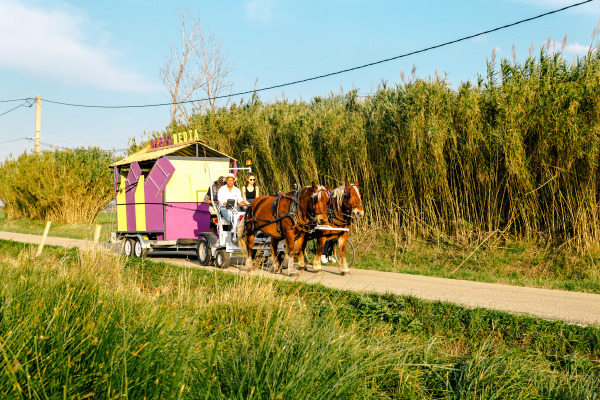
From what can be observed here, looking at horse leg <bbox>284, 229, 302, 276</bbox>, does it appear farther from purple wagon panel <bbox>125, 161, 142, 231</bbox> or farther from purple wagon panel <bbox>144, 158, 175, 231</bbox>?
purple wagon panel <bbox>125, 161, 142, 231</bbox>

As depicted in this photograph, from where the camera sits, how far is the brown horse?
35.2ft

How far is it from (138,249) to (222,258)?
326cm

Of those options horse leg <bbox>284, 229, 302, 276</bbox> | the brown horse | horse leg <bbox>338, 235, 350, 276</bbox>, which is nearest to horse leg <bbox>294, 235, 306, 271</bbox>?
the brown horse

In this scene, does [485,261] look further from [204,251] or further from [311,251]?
[204,251]

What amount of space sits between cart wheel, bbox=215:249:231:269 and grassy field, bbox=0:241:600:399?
5.23 metres

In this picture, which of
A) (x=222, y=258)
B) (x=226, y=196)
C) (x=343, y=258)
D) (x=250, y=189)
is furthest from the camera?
(x=250, y=189)

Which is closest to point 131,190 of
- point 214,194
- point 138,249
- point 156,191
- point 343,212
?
point 156,191

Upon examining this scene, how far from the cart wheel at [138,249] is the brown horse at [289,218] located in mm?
3536

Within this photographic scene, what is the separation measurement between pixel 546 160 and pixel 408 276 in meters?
3.60

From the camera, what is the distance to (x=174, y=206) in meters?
13.4

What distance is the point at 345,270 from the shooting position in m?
11.1

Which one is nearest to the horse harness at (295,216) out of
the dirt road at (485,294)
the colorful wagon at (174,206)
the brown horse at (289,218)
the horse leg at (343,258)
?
the brown horse at (289,218)

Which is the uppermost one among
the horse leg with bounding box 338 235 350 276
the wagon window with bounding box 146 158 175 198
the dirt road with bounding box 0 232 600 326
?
the wagon window with bounding box 146 158 175 198

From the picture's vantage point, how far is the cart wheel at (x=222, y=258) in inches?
474
